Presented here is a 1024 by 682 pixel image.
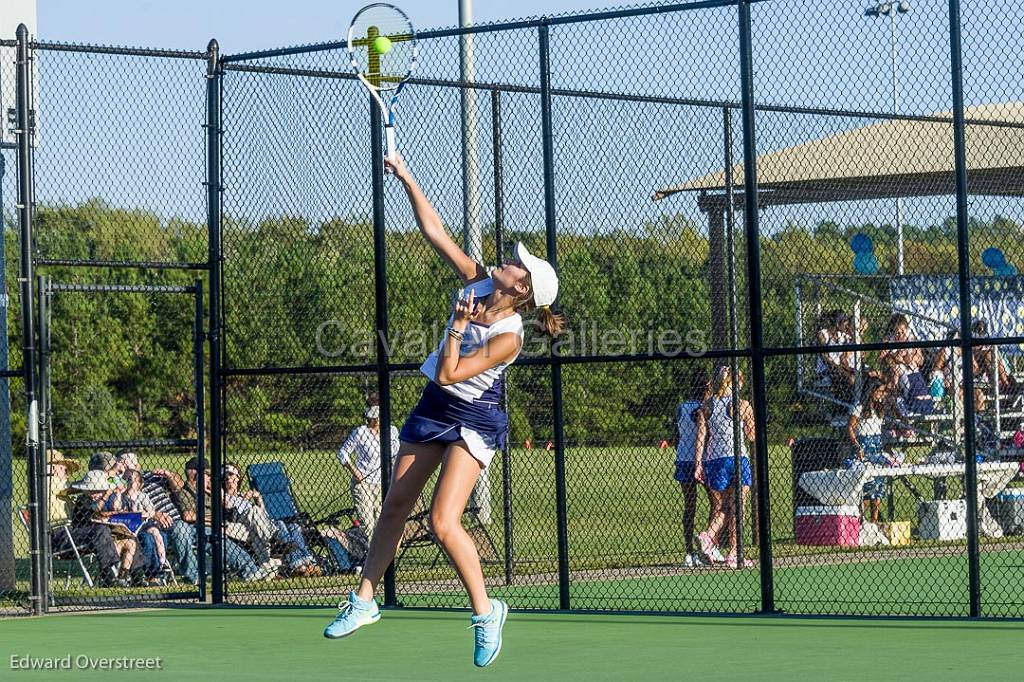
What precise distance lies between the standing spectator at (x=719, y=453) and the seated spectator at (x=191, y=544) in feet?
10.8

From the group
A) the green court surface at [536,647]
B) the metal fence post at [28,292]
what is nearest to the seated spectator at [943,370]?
the green court surface at [536,647]

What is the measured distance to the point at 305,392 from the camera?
1970 centimetres

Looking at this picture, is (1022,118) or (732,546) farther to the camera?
(1022,118)

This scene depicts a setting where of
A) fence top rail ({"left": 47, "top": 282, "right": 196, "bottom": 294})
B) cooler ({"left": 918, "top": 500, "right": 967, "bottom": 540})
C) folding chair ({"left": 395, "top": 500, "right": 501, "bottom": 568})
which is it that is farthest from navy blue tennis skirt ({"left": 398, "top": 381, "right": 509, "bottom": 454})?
cooler ({"left": 918, "top": 500, "right": 967, "bottom": 540})

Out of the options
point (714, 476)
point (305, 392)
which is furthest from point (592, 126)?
point (305, 392)

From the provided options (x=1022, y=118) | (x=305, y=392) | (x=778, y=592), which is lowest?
(x=778, y=592)

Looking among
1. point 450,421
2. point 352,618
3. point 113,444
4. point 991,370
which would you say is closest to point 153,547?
point 113,444

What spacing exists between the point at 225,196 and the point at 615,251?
3715mm

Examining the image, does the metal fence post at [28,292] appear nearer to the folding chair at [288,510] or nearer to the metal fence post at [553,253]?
the folding chair at [288,510]

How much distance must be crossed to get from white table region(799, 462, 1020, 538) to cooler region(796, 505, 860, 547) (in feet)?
0.25

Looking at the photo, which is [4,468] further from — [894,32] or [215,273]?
[894,32]

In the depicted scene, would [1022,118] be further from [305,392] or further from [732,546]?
[305,392]

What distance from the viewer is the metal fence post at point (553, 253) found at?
10469mm

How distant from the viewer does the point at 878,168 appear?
14.1m
